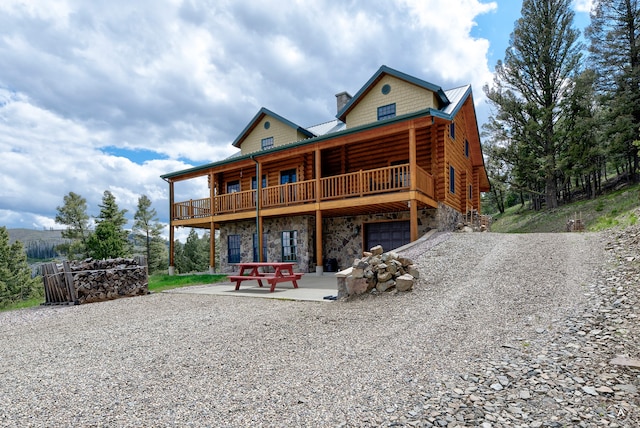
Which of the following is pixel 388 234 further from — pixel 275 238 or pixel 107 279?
pixel 107 279

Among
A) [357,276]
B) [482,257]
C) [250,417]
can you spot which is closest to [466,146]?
[482,257]

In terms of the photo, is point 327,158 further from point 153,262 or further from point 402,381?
point 153,262

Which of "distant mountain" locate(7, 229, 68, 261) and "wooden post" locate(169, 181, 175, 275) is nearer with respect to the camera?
"wooden post" locate(169, 181, 175, 275)

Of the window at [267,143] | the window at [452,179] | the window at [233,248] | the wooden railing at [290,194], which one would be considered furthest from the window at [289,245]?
the window at [452,179]

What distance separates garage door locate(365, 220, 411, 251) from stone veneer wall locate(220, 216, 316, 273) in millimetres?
2566

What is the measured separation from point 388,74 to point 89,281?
13.2 m

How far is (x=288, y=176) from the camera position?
16.4 metres

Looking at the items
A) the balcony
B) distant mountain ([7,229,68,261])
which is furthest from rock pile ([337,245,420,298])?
distant mountain ([7,229,68,261])

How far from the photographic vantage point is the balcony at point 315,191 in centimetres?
1179

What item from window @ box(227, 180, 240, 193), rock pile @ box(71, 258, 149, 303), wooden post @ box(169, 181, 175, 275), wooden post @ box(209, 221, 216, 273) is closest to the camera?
rock pile @ box(71, 258, 149, 303)

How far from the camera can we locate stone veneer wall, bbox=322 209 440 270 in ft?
45.4

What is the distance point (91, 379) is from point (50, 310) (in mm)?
6223

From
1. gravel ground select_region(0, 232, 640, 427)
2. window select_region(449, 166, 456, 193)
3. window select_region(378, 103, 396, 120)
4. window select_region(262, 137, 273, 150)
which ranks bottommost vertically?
gravel ground select_region(0, 232, 640, 427)

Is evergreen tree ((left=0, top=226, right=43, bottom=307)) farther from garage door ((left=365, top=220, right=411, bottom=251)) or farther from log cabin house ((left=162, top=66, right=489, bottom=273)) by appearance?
garage door ((left=365, top=220, right=411, bottom=251))
